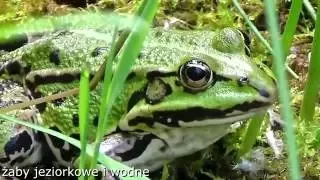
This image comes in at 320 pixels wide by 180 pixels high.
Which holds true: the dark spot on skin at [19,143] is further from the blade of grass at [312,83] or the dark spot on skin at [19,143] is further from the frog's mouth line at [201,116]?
the blade of grass at [312,83]

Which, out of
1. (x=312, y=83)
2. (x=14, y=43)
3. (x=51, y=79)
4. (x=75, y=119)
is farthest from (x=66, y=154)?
(x=312, y=83)

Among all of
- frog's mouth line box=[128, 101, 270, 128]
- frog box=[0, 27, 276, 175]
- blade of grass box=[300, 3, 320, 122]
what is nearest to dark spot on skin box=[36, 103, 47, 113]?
frog box=[0, 27, 276, 175]

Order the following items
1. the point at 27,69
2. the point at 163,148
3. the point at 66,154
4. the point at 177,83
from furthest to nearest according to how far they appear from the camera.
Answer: the point at 27,69
the point at 66,154
the point at 163,148
the point at 177,83

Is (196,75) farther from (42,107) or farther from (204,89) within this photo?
(42,107)

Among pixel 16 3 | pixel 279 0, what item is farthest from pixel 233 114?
pixel 16 3

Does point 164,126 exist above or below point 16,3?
below

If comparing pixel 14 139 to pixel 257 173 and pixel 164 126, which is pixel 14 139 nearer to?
pixel 164 126
